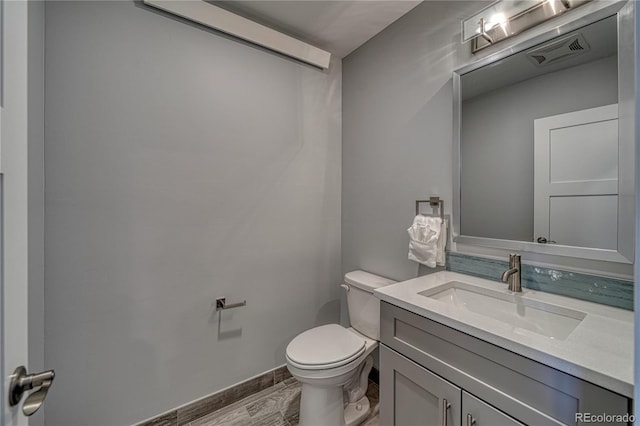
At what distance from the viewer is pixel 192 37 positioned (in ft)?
5.06

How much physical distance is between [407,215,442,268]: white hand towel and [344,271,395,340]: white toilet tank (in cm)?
33

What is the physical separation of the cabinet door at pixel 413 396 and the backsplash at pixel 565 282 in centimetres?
61

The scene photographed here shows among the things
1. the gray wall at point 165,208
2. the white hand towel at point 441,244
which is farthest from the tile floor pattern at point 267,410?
the white hand towel at point 441,244

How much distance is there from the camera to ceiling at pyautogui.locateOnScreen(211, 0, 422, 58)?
5.20 ft

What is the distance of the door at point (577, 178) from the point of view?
3.18ft

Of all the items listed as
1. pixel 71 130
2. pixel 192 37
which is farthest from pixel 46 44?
pixel 192 37

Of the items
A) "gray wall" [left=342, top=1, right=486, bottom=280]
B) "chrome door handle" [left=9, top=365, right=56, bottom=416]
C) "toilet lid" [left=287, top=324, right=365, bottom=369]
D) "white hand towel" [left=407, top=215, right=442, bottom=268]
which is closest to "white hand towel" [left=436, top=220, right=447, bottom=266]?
"white hand towel" [left=407, top=215, right=442, bottom=268]

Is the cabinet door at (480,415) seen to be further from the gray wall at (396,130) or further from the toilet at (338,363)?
the gray wall at (396,130)

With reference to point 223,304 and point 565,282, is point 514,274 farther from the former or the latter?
point 223,304

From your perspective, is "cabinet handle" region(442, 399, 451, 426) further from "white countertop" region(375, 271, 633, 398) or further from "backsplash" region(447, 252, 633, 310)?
"backsplash" region(447, 252, 633, 310)

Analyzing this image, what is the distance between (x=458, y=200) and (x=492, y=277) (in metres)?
0.42

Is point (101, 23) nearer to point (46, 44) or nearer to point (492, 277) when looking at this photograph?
point (46, 44)

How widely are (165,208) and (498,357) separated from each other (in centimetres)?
164

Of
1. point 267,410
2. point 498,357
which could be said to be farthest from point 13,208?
point 267,410
